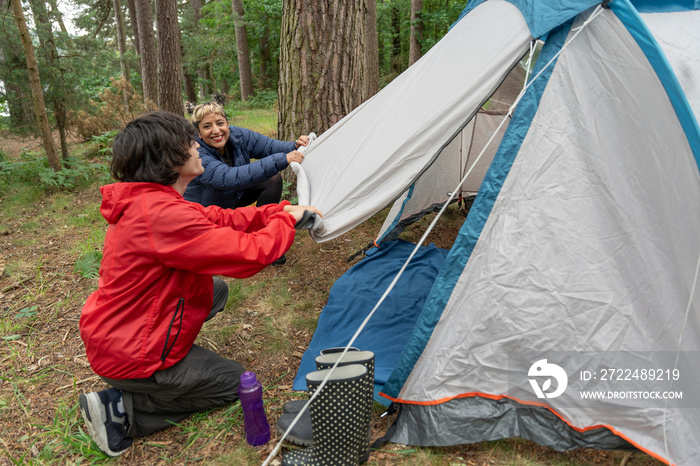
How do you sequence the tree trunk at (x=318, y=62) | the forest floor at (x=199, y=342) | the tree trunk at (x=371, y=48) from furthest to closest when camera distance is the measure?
the tree trunk at (x=371, y=48) → the tree trunk at (x=318, y=62) → the forest floor at (x=199, y=342)

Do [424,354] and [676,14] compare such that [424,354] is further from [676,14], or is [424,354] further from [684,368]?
[676,14]

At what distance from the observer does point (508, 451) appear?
182 centimetres

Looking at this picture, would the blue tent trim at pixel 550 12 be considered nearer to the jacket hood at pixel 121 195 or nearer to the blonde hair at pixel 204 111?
the jacket hood at pixel 121 195

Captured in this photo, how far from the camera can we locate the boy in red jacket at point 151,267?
1.78m

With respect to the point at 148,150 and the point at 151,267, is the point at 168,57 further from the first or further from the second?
the point at 151,267

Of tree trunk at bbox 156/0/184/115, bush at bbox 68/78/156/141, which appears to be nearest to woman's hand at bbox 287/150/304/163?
tree trunk at bbox 156/0/184/115

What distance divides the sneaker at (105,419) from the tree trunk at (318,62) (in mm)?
2355

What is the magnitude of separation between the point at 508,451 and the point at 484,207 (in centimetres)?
102

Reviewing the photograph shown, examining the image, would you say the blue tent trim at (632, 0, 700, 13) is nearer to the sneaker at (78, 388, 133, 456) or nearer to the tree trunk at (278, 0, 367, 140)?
the tree trunk at (278, 0, 367, 140)

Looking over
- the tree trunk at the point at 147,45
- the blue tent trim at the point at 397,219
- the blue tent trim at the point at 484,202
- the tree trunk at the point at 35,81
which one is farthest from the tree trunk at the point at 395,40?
the blue tent trim at the point at 484,202

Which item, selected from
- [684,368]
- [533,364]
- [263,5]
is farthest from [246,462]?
[263,5]

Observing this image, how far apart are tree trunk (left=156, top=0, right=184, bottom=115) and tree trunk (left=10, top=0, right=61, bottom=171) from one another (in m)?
1.74

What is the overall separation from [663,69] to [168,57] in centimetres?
659

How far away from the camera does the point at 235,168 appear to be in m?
2.68
